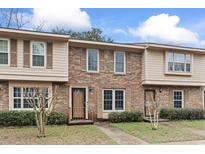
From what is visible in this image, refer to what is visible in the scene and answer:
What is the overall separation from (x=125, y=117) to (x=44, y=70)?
6.26 m

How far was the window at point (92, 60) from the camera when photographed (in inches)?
744

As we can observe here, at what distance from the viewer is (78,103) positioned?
60.7ft

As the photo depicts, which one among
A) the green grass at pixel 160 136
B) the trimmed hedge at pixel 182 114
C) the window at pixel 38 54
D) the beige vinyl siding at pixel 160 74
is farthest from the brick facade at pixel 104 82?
the green grass at pixel 160 136

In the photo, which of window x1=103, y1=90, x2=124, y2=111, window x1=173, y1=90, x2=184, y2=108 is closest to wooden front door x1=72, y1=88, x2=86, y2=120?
window x1=103, y1=90, x2=124, y2=111

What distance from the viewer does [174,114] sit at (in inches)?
790

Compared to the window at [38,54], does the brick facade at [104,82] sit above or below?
below

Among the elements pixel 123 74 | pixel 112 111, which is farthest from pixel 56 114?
pixel 123 74

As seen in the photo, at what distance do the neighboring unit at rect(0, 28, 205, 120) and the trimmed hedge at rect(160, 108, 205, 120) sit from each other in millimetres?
1037

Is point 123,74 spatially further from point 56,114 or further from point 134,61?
point 56,114

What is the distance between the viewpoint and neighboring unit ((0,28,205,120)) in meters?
16.4

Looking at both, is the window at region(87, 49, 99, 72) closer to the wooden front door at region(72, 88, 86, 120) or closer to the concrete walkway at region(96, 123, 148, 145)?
the wooden front door at region(72, 88, 86, 120)

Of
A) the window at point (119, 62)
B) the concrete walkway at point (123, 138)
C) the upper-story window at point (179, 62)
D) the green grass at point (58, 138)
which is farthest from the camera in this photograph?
the upper-story window at point (179, 62)

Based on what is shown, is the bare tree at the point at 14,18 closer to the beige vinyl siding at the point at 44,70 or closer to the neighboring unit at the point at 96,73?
the neighboring unit at the point at 96,73
